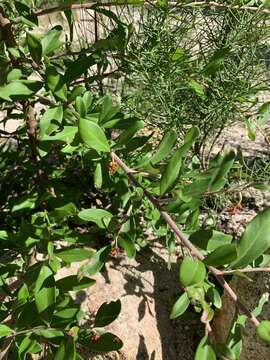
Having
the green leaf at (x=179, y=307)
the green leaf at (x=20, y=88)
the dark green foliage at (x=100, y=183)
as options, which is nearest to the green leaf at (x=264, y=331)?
the dark green foliage at (x=100, y=183)

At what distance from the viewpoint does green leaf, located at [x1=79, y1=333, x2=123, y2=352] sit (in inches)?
39.4

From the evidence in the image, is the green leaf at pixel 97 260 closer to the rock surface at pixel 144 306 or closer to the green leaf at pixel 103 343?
the green leaf at pixel 103 343

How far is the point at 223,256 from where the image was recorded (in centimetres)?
69

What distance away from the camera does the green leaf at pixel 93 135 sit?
83 cm

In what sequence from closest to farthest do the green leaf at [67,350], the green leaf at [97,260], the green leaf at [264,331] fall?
the green leaf at [264,331], the green leaf at [67,350], the green leaf at [97,260]

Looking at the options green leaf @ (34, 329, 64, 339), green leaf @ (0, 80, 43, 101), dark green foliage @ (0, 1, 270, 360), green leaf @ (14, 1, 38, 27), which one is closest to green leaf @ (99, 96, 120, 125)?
dark green foliage @ (0, 1, 270, 360)

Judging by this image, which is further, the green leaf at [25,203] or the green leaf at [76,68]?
the green leaf at [25,203]

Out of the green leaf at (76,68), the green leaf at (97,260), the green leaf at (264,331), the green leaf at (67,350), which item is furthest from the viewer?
the green leaf at (76,68)

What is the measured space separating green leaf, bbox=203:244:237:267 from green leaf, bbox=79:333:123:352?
1.24 ft

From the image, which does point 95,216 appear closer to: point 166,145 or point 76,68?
point 166,145

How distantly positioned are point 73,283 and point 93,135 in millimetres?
320

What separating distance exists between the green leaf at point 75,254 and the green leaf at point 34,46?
0.36 metres

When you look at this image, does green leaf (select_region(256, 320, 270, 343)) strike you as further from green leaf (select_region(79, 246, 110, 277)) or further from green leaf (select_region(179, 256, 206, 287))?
green leaf (select_region(79, 246, 110, 277))

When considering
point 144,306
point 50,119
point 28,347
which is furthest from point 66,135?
point 144,306
